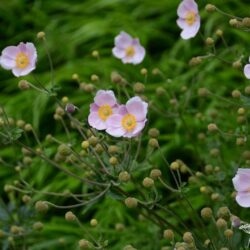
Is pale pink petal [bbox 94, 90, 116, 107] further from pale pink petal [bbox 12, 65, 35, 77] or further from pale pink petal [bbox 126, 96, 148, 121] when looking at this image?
pale pink petal [bbox 12, 65, 35, 77]

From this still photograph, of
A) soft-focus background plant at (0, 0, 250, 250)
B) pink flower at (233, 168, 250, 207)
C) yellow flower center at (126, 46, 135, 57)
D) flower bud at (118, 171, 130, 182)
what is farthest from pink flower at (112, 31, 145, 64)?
pink flower at (233, 168, 250, 207)

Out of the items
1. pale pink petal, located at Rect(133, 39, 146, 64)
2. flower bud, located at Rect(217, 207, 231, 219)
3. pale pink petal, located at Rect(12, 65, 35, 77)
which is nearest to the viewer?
flower bud, located at Rect(217, 207, 231, 219)

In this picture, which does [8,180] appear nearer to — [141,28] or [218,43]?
[141,28]

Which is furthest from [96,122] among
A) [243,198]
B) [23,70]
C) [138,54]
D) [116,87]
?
[116,87]

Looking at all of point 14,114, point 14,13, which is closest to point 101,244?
point 14,114

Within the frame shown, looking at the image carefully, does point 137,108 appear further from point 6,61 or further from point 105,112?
point 6,61

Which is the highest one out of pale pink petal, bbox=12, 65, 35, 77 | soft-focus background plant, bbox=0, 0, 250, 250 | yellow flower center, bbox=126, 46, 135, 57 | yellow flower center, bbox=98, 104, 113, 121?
pale pink petal, bbox=12, 65, 35, 77
